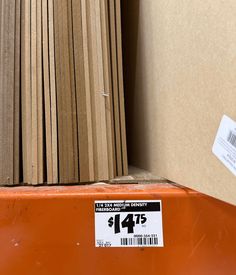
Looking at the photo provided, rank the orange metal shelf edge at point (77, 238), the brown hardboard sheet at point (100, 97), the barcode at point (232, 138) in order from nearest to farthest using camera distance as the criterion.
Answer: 1. the barcode at point (232, 138)
2. the orange metal shelf edge at point (77, 238)
3. the brown hardboard sheet at point (100, 97)

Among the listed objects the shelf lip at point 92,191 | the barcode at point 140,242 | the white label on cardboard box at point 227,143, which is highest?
the white label on cardboard box at point 227,143

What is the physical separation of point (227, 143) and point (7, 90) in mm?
491

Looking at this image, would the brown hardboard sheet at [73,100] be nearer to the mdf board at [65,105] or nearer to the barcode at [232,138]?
the mdf board at [65,105]

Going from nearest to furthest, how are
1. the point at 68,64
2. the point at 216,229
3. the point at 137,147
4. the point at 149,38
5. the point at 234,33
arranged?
1. the point at 234,33
2. the point at 216,229
3. the point at 68,64
4. the point at 149,38
5. the point at 137,147

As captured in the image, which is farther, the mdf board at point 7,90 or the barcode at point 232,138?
the mdf board at point 7,90

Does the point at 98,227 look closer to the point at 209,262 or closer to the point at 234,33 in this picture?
the point at 209,262

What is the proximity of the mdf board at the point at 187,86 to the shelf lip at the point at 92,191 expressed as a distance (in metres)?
0.03

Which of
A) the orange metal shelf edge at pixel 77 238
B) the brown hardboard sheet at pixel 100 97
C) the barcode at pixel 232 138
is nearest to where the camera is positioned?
the barcode at pixel 232 138

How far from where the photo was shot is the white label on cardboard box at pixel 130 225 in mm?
671

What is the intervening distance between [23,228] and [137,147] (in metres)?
0.48

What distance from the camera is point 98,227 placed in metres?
0.67

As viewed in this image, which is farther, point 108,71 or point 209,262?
point 108,71

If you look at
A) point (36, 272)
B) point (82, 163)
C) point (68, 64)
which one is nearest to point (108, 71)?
point (68, 64)

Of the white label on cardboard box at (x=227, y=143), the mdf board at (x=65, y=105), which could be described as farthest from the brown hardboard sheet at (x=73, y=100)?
the white label on cardboard box at (x=227, y=143)
